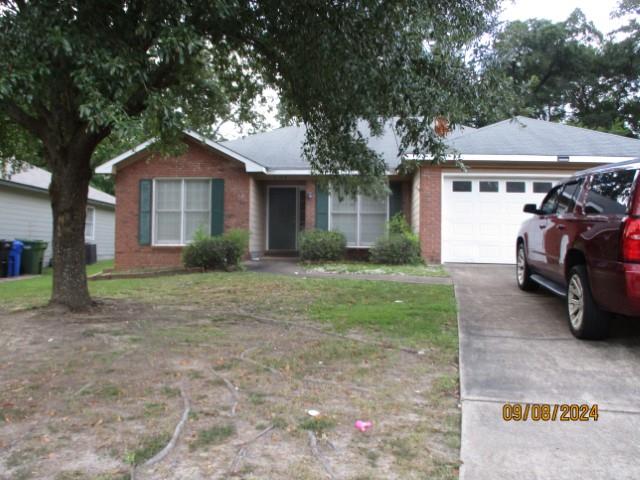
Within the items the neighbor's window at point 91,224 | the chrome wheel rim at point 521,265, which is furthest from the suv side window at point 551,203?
the neighbor's window at point 91,224

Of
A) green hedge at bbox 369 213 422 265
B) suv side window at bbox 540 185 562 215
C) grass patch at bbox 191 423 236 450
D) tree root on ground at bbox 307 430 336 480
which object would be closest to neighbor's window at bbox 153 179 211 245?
green hedge at bbox 369 213 422 265

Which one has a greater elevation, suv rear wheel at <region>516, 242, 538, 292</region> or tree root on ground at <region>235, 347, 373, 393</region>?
suv rear wheel at <region>516, 242, 538, 292</region>

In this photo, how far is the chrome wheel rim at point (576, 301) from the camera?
5.25 metres

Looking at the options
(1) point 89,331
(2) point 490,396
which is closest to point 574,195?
(2) point 490,396

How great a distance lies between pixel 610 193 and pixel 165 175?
12.4m

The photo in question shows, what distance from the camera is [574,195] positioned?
19.8 ft

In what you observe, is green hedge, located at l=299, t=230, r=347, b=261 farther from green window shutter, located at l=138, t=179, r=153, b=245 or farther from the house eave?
green window shutter, located at l=138, t=179, r=153, b=245

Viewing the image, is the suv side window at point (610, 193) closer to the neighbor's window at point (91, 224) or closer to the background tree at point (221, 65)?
the background tree at point (221, 65)

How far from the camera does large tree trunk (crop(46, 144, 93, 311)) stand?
23.4 ft

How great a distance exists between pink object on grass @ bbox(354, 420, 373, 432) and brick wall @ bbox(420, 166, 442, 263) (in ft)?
32.5

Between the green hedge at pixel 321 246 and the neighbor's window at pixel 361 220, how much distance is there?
1.18m

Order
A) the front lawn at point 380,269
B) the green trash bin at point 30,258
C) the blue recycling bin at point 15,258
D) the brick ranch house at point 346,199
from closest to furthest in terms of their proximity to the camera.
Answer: the front lawn at point 380,269 → the brick ranch house at point 346,199 → the blue recycling bin at point 15,258 → the green trash bin at point 30,258

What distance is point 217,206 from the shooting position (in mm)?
14836
